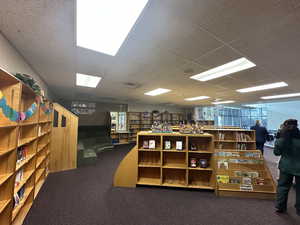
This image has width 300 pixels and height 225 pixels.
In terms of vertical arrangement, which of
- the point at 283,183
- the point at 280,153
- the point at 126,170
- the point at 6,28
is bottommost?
the point at 126,170

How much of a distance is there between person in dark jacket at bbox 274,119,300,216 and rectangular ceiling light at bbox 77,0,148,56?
276 centimetres

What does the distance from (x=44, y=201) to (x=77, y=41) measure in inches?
113

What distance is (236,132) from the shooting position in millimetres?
4211

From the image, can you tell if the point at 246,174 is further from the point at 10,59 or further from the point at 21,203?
the point at 10,59

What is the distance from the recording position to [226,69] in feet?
9.26

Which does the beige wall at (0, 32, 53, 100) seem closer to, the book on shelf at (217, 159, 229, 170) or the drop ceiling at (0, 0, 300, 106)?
the drop ceiling at (0, 0, 300, 106)

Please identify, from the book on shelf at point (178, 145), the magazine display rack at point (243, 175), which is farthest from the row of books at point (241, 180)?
the book on shelf at point (178, 145)

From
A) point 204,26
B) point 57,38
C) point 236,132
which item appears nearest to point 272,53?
point 204,26

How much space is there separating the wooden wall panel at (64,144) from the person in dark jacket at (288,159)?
489 centimetres

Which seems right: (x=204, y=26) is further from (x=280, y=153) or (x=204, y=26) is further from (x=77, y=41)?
(x=280, y=153)

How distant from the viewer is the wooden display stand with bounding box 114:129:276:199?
96.1 inches

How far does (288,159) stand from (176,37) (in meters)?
2.59

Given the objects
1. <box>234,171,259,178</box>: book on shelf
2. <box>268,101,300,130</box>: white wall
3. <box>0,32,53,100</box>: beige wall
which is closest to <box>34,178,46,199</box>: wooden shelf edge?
<box>0,32,53,100</box>: beige wall

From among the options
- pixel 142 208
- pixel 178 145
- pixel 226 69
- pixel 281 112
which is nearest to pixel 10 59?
pixel 142 208
